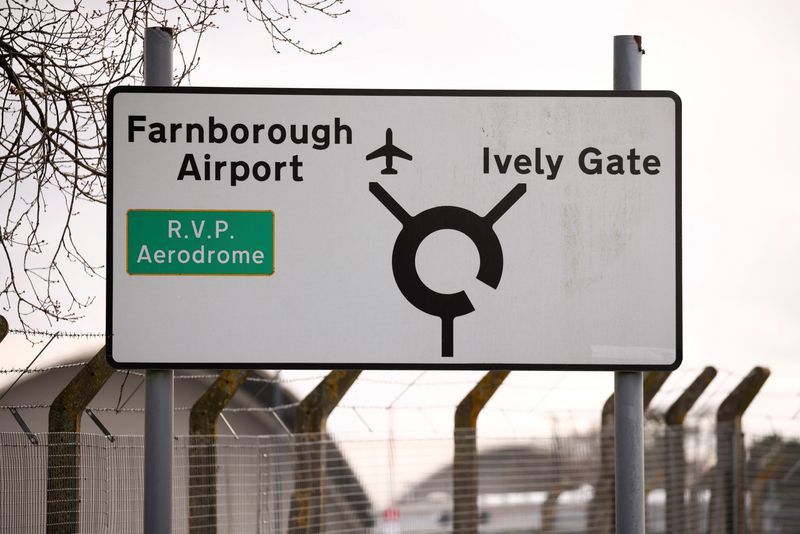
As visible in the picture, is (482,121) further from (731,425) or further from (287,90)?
(731,425)

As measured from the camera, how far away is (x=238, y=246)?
112 inches

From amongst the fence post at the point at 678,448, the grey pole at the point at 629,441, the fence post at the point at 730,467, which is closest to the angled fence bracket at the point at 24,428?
the grey pole at the point at 629,441

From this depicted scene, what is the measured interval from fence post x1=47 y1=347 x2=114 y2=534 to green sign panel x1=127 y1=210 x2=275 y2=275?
1.89 metres

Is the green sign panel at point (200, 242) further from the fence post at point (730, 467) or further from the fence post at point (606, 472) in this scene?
the fence post at point (730, 467)

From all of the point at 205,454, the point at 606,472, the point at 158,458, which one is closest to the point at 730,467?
the point at 606,472

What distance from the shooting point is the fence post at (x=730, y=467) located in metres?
10.8

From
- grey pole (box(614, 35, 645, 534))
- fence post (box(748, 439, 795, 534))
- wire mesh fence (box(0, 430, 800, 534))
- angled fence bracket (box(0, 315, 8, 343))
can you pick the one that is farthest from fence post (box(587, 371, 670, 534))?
grey pole (box(614, 35, 645, 534))

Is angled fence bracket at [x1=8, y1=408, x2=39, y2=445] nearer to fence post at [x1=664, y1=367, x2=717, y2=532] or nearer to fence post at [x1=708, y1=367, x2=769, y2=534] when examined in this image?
fence post at [x1=664, y1=367, x2=717, y2=532]

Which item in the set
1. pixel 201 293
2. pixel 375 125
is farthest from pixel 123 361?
pixel 375 125

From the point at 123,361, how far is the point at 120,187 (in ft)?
1.44

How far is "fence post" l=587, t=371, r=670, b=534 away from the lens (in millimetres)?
9062

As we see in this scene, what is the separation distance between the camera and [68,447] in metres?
4.91

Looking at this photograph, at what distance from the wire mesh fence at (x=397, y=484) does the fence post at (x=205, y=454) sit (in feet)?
0.05

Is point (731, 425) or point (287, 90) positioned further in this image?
point (731, 425)
